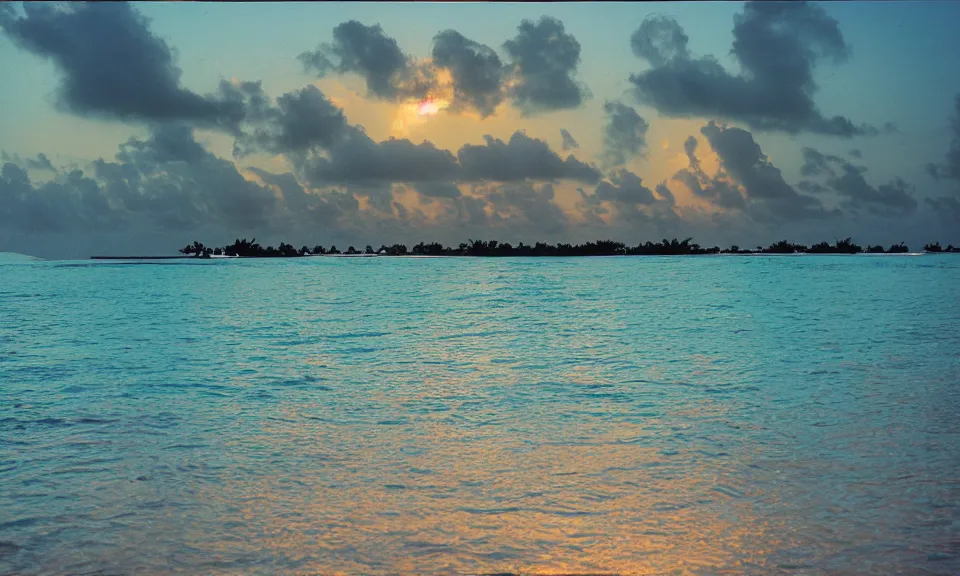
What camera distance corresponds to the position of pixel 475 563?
7609 mm

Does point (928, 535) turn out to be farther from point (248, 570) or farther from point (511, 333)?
point (511, 333)

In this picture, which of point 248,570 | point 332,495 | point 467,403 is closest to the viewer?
point 248,570

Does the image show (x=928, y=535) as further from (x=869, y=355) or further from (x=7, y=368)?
(x=7, y=368)

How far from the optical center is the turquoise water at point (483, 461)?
7914mm

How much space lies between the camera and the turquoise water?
7.91m

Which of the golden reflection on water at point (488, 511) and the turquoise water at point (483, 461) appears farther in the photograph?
the turquoise water at point (483, 461)

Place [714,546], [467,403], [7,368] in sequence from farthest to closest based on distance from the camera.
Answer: [7,368]
[467,403]
[714,546]

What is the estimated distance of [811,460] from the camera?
11.5 m

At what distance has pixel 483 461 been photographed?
1164 centimetres

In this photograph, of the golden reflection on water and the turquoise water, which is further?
the turquoise water

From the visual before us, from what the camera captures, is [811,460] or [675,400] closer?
[811,460]

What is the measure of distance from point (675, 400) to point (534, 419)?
438 centimetres

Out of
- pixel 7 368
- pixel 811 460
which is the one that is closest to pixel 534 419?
pixel 811 460

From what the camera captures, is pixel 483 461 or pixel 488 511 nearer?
pixel 488 511
